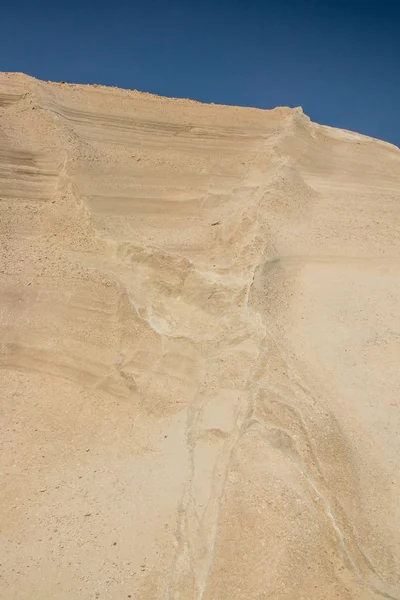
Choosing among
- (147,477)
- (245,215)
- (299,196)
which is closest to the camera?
(147,477)

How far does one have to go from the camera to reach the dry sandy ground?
602cm

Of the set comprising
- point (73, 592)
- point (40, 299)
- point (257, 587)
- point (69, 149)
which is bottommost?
point (73, 592)

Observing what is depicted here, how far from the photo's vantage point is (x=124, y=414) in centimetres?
816

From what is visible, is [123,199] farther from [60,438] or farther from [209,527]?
[209,527]

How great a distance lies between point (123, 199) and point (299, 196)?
11.7 ft

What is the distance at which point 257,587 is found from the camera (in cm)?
557

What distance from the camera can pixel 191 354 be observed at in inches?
324

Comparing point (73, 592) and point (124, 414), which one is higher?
point (124, 414)

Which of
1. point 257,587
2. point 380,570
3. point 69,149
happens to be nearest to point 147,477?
point 257,587

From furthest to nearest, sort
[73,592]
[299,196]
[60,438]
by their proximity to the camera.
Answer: [299,196] < [60,438] < [73,592]

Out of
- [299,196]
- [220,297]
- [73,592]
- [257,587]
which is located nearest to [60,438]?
[73,592]

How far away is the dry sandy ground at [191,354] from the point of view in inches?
237

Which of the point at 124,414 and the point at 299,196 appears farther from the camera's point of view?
the point at 299,196

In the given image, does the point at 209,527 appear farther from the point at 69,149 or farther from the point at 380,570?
the point at 69,149
